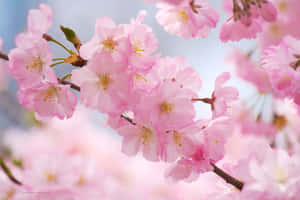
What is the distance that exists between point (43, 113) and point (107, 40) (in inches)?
7.4

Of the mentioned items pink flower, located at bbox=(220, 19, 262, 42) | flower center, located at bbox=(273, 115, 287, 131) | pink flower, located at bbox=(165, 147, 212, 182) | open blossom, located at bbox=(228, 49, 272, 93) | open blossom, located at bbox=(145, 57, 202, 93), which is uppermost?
pink flower, located at bbox=(220, 19, 262, 42)

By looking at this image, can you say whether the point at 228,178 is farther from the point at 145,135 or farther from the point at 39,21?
the point at 39,21

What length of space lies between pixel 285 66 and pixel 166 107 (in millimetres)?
235

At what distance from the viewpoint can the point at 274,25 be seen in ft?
4.87

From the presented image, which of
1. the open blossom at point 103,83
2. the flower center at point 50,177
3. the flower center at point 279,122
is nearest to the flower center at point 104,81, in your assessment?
the open blossom at point 103,83

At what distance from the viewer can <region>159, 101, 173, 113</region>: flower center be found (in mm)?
491

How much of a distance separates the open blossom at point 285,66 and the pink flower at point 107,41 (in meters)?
0.27

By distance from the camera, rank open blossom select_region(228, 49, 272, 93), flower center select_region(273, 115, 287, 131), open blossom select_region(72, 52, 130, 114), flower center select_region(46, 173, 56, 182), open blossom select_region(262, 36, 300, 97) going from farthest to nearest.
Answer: open blossom select_region(228, 49, 272, 93) → flower center select_region(273, 115, 287, 131) → flower center select_region(46, 173, 56, 182) → open blossom select_region(262, 36, 300, 97) → open blossom select_region(72, 52, 130, 114)

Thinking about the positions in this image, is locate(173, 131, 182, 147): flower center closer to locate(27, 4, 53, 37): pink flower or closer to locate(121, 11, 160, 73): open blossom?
locate(121, 11, 160, 73): open blossom

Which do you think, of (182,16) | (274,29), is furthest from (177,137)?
(274,29)

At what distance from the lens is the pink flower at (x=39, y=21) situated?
1.80 ft

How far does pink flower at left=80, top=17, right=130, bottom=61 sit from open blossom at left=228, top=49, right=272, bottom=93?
101 centimetres

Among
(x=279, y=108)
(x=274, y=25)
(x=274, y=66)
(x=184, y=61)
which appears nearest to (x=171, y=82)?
(x=184, y=61)

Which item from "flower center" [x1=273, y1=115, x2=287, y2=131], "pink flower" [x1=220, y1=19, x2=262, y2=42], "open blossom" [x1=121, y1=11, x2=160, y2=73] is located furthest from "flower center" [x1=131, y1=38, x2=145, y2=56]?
"flower center" [x1=273, y1=115, x2=287, y2=131]
